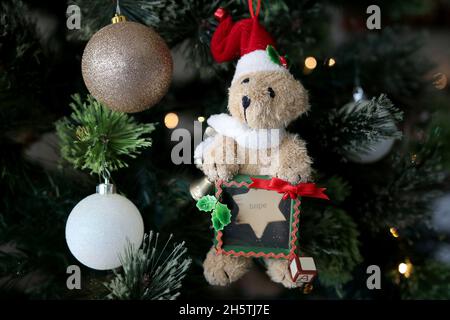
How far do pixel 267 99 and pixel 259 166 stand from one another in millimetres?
80

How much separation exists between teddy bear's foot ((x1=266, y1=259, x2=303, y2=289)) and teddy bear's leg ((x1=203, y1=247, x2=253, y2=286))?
Answer: 0.03m

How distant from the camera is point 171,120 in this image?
0.61 meters

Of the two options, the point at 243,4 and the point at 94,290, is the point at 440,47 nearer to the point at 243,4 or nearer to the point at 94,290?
the point at 243,4

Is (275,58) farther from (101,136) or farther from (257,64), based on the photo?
(101,136)

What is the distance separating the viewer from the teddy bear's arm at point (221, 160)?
493 millimetres

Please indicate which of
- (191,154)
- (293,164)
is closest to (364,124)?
(293,164)

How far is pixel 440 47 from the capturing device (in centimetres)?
107

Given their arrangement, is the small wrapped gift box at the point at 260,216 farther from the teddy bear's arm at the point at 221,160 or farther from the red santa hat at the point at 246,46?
the red santa hat at the point at 246,46

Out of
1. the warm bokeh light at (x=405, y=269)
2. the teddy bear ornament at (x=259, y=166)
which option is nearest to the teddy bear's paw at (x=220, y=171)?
the teddy bear ornament at (x=259, y=166)

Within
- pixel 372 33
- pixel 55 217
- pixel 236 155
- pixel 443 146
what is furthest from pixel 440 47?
pixel 55 217

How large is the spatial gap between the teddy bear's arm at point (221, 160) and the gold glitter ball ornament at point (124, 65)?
91 mm

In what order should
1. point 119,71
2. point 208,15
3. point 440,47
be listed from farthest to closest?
point 440,47 < point 208,15 < point 119,71
